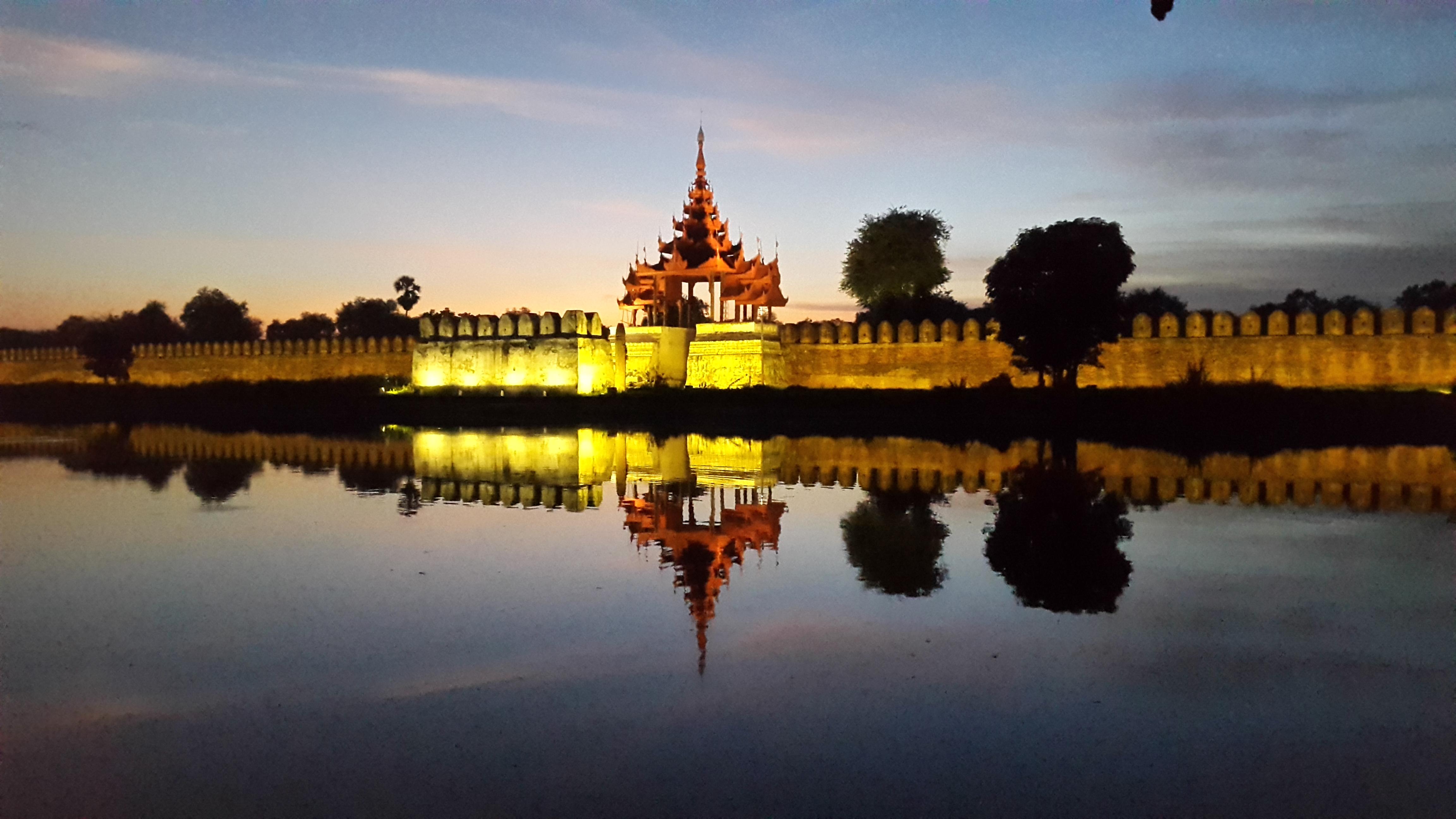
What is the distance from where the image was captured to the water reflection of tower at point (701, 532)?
6848mm

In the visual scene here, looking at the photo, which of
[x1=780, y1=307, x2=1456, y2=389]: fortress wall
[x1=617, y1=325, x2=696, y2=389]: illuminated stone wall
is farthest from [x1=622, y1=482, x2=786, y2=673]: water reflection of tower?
[x1=617, y1=325, x2=696, y2=389]: illuminated stone wall

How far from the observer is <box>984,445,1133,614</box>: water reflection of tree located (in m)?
6.52

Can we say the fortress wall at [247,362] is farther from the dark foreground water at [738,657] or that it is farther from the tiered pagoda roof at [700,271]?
the dark foreground water at [738,657]

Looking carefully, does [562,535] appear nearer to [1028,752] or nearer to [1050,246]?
[1028,752]

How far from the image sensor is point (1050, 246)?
24328 millimetres

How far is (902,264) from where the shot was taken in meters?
42.7

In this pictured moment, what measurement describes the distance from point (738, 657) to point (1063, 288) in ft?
66.8

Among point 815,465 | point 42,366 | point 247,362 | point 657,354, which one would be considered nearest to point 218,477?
point 815,465

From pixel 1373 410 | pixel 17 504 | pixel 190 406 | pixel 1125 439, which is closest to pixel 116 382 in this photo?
pixel 190 406

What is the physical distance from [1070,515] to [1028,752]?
5.81m

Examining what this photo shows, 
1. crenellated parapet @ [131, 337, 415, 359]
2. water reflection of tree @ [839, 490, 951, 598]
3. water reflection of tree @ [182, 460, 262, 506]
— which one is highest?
crenellated parapet @ [131, 337, 415, 359]

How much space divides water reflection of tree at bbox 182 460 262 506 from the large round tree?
16.0 meters

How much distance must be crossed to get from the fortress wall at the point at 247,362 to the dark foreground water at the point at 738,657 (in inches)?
1214

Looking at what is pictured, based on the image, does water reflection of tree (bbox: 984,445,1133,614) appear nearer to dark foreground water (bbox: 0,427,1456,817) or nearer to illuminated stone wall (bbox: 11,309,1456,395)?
dark foreground water (bbox: 0,427,1456,817)
